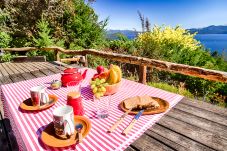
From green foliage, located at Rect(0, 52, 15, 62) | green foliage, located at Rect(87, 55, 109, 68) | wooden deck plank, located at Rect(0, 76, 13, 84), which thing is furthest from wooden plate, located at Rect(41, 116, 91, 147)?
green foliage, located at Rect(0, 52, 15, 62)

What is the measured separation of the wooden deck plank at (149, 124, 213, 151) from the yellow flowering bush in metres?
7.44

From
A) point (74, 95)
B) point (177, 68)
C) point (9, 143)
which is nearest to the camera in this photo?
point (74, 95)

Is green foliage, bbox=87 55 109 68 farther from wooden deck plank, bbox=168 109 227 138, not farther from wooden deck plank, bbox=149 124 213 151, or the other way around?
wooden deck plank, bbox=149 124 213 151

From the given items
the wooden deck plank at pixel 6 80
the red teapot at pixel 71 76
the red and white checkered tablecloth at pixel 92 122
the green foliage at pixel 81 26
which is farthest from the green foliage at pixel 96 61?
the red and white checkered tablecloth at pixel 92 122

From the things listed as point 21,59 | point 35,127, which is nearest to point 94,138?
point 35,127

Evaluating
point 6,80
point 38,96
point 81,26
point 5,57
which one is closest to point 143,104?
point 38,96

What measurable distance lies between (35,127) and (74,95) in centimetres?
39

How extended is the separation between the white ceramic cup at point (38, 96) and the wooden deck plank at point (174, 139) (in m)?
1.02

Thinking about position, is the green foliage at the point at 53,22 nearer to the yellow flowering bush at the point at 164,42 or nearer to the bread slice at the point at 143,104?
the yellow flowering bush at the point at 164,42

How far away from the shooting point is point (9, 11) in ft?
36.1

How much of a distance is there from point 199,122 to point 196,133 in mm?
175

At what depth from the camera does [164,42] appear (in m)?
11.0

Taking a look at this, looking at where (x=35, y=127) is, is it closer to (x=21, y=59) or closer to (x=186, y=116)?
(x=186, y=116)

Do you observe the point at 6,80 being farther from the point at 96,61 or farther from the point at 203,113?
the point at 96,61
